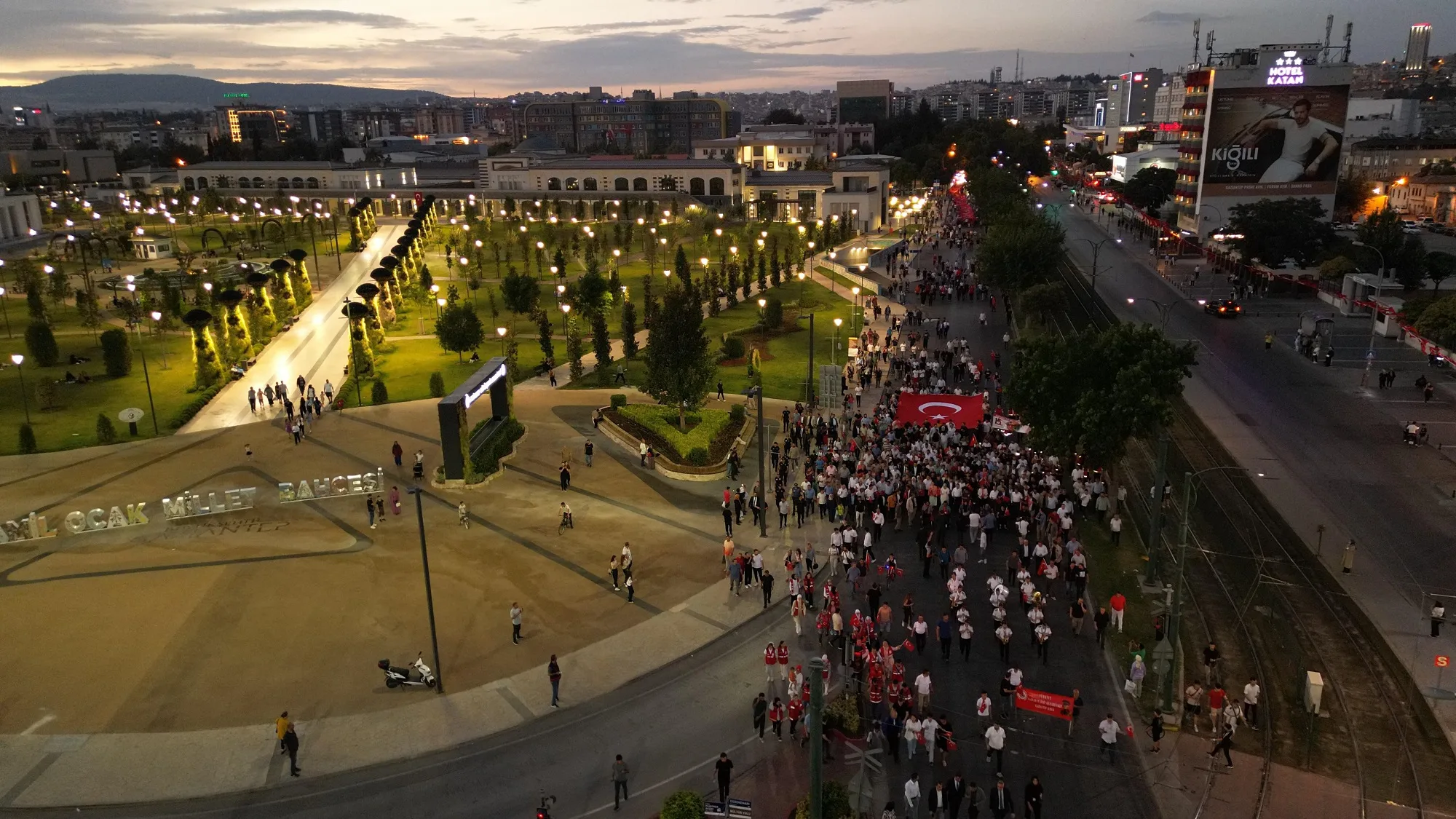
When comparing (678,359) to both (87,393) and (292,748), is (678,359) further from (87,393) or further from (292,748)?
(87,393)

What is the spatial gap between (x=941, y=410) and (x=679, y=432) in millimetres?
9718

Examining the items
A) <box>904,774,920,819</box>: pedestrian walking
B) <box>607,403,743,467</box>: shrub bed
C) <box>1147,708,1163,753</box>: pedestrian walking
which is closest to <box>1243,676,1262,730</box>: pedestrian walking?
<box>1147,708,1163,753</box>: pedestrian walking

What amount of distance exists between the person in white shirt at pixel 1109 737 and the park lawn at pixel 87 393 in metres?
37.0

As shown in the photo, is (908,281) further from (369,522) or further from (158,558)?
(158,558)

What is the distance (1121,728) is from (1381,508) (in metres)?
16.6

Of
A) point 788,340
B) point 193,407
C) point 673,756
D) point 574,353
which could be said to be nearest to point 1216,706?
point 673,756

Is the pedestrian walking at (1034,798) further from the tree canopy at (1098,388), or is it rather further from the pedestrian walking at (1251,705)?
the tree canopy at (1098,388)

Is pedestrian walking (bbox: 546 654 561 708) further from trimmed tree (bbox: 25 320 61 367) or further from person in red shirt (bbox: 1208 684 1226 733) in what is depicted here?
trimmed tree (bbox: 25 320 61 367)

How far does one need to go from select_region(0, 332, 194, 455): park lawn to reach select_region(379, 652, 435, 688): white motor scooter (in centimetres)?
2458

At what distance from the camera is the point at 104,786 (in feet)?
54.8

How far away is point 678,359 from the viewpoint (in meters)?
34.8

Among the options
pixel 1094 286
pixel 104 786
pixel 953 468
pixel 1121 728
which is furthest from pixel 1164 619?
pixel 1094 286

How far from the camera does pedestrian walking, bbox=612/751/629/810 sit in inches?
630

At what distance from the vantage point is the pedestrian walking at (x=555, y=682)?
18672 millimetres
